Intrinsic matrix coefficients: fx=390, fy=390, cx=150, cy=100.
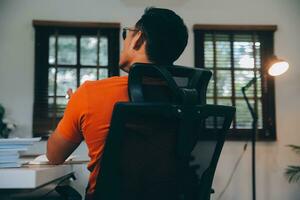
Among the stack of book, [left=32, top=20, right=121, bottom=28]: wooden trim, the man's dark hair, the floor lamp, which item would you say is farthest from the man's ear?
[left=32, top=20, right=121, bottom=28]: wooden trim

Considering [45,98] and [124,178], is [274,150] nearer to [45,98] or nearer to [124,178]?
[45,98]

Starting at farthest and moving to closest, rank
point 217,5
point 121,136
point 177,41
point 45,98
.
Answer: point 217,5
point 45,98
point 177,41
point 121,136

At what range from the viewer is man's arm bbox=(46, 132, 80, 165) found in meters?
1.22

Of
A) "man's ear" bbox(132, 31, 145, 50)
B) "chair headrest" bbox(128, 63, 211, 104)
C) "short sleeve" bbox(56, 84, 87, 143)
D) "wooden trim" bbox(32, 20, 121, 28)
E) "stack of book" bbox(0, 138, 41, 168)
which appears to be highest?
"wooden trim" bbox(32, 20, 121, 28)

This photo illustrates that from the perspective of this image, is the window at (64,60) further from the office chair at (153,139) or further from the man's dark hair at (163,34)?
the office chair at (153,139)

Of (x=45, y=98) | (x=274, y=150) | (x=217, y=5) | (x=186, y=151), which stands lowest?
(x=274, y=150)

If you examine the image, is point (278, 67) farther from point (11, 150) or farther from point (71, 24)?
point (11, 150)

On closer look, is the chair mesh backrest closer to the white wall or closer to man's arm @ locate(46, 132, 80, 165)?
man's arm @ locate(46, 132, 80, 165)

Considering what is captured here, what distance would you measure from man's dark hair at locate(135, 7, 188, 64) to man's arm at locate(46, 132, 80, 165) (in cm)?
37

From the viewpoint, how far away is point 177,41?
47.8 inches

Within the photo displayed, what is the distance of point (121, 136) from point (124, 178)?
4.9 inches

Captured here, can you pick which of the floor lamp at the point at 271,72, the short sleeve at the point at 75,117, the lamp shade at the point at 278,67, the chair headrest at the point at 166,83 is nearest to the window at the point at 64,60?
the floor lamp at the point at 271,72

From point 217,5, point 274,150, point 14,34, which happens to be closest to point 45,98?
point 14,34

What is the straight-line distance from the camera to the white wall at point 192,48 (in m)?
3.43
